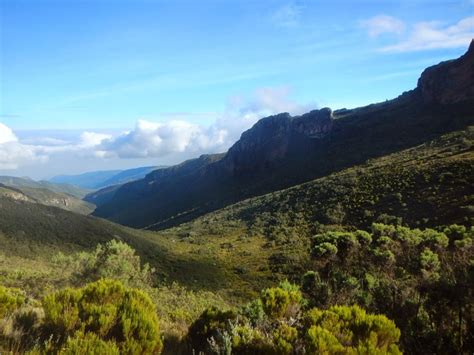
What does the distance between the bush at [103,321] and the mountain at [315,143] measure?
78171 millimetres

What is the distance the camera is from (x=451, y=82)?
306ft

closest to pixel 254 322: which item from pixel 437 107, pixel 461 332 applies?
pixel 461 332

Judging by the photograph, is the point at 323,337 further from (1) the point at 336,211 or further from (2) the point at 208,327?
(1) the point at 336,211

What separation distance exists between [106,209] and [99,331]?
19346 centimetres

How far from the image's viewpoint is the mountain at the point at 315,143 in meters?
84.2

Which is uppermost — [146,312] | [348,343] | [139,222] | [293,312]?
A: [146,312]

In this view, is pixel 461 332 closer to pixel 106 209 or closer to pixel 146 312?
pixel 146 312

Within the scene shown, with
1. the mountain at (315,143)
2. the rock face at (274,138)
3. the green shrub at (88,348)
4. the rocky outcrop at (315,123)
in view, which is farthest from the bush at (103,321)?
the rocky outcrop at (315,123)

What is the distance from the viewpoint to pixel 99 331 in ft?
19.2

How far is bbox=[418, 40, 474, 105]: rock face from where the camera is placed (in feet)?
298

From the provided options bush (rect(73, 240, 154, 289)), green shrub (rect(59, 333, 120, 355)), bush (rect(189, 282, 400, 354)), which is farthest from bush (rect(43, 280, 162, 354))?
bush (rect(73, 240, 154, 289))

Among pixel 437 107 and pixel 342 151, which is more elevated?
pixel 437 107

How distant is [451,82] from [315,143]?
37.5 meters

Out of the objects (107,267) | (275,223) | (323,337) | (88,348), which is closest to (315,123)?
(275,223)
